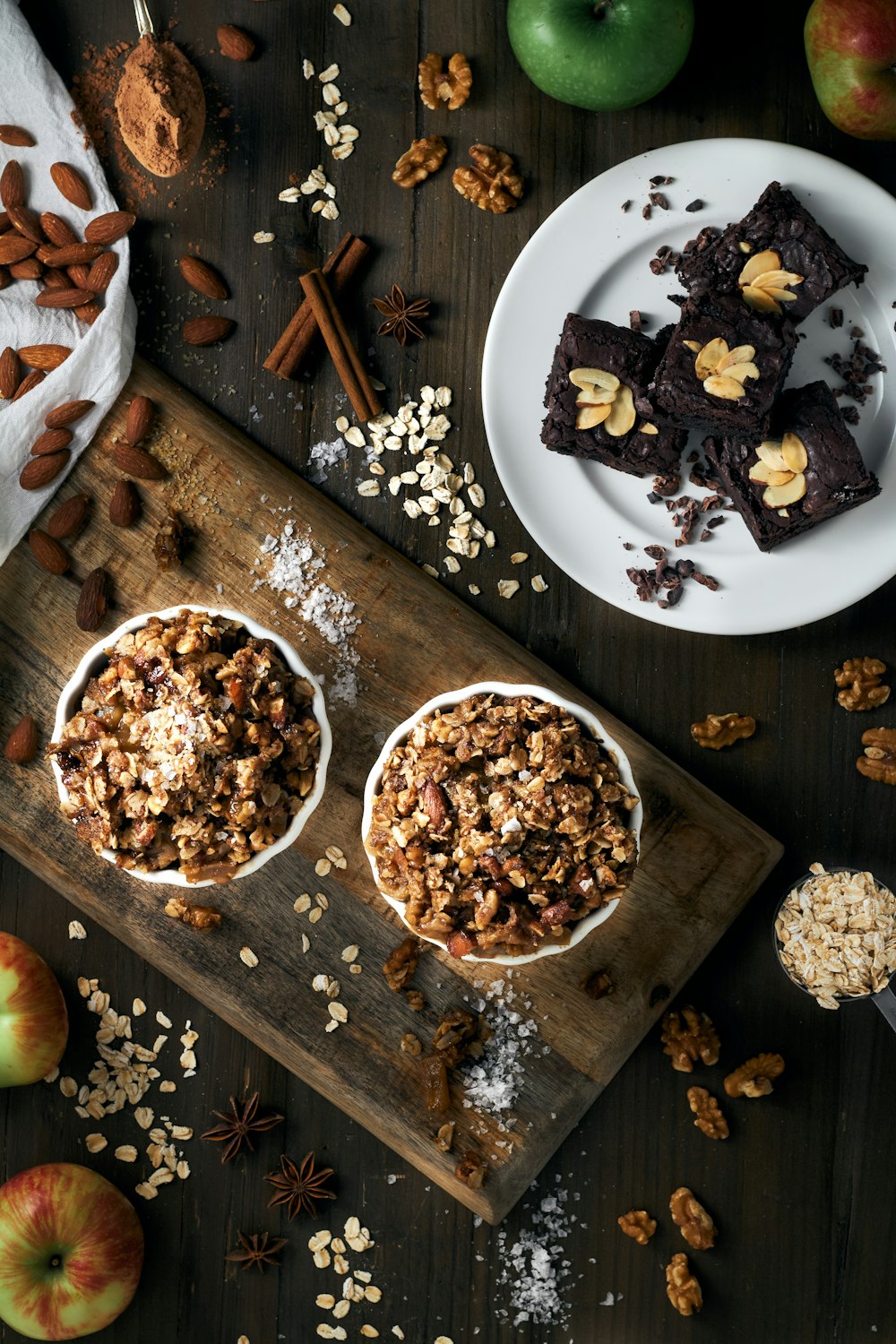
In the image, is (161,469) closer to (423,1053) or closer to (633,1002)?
(423,1053)

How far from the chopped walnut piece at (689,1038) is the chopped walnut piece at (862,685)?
85 centimetres

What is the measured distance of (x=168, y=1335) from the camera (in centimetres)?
264

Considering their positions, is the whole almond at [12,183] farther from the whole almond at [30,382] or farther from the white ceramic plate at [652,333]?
the white ceramic plate at [652,333]

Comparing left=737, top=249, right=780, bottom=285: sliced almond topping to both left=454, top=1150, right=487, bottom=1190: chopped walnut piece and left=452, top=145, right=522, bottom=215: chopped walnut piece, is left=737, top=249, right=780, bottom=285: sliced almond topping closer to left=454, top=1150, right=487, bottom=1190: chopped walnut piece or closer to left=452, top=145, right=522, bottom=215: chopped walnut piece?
left=452, top=145, right=522, bottom=215: chopped walnut piece

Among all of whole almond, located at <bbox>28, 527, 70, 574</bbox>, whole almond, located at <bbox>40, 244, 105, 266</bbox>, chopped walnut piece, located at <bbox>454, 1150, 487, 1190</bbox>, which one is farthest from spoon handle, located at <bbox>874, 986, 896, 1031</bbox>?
whole almond, located at <bbox>40, 244, 105, 266</bbox>

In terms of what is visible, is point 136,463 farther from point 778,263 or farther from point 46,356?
point 778,263

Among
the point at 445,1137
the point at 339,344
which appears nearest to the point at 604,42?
the point at 339,344

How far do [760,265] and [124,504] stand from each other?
1557mm

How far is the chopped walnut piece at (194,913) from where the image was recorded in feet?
8.21

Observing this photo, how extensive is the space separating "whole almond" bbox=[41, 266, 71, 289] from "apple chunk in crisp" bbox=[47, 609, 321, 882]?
3.19 ft

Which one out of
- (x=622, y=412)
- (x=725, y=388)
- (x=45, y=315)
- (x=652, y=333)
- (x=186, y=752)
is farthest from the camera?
(x=45, y=315)

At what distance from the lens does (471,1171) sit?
2.48 meters

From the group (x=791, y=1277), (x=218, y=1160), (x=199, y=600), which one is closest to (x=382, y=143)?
(x=199, y=600)

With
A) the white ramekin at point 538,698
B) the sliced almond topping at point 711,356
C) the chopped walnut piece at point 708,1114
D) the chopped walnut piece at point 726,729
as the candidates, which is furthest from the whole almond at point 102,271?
the chopped walnut piece at point 708,1114
